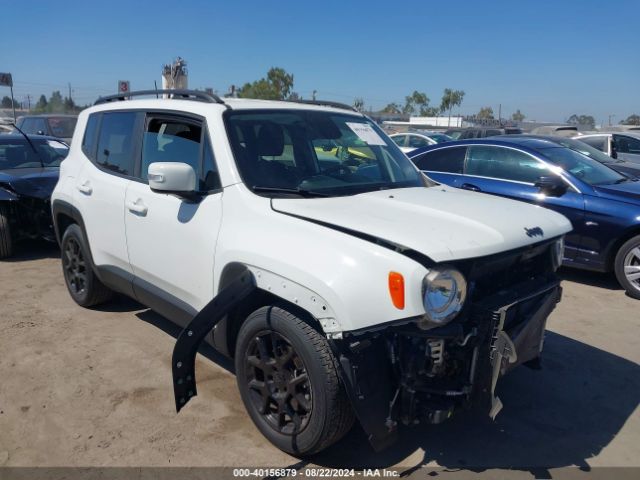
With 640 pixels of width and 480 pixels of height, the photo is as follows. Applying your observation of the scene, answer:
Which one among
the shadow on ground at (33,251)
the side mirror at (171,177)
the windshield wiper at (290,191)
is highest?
the side mirror at (171,177)

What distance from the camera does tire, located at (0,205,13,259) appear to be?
6660 millimetres

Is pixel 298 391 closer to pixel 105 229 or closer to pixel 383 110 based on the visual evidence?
pixel 105 229

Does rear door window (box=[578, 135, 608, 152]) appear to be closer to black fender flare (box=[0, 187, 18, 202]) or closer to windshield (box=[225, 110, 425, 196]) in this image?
windshield (box=[225, 110, 425, 196])

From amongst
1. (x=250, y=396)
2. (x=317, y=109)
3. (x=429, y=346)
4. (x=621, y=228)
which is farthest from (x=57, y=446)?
(x=621, y=228)

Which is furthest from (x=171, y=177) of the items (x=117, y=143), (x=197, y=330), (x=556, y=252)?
(x=556, y=252)

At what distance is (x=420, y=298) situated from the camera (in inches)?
92.7

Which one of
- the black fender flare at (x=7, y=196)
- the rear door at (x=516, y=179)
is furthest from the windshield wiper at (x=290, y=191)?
the black fender flare at (x=7, y=196)

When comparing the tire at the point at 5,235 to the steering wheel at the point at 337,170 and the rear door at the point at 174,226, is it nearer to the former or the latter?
the rear door at the point at 174,226

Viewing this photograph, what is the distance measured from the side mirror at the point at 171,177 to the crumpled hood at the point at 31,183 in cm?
424

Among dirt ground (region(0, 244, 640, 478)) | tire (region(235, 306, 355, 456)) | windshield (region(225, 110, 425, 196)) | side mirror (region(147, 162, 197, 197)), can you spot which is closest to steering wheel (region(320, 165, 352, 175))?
windshield (region(225, 110, 425, 196))

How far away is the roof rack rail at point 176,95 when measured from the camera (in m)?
3.57

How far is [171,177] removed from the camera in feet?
10.1

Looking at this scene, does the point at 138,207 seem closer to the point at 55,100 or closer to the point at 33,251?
the point at 33,251

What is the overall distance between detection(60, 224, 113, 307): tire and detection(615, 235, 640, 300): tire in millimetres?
5289
